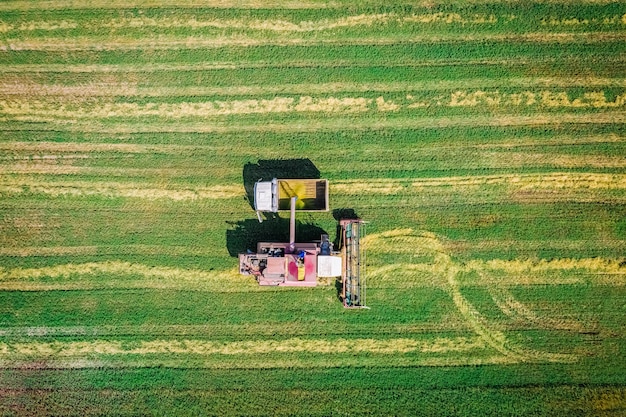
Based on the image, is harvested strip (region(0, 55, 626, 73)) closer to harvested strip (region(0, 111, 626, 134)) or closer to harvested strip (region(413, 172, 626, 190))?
harvested strip (region(0, 111, 626, 134))

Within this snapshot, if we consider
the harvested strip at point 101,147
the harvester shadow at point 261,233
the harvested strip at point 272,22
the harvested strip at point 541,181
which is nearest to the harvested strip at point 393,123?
the harvested strip at point 101,147

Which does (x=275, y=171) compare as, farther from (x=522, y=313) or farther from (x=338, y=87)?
(x=522, y=313)

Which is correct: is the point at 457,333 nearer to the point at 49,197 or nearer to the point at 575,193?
the point at 575,193

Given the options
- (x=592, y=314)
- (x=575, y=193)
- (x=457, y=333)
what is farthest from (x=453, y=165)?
(x=592, y=314)

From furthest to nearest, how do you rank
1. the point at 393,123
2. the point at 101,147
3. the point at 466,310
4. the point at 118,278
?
the point at 101,147 → the point at 393,123 → the point at 118,278 → the point at 466,310

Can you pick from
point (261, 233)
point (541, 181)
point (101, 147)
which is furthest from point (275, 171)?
point (541, 181)

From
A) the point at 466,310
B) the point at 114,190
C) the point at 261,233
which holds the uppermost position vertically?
the point at 114,190

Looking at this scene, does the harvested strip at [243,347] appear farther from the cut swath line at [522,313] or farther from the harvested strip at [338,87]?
the harvested strip at [338,87]

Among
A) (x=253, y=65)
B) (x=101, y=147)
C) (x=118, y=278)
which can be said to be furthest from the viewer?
(x=253, y=65)
